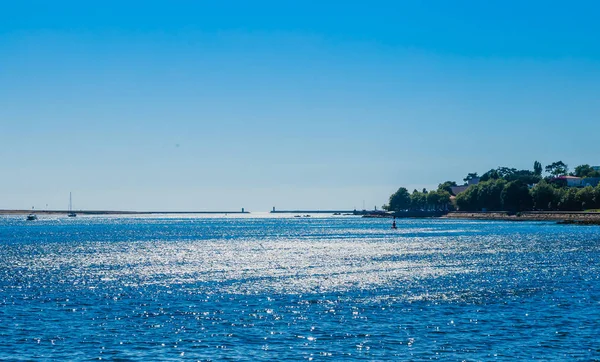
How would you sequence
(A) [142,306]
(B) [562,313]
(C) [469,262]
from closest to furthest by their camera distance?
(B) [562,313], (A) [142,306], (C) [469,262]

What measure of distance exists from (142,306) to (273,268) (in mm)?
30707

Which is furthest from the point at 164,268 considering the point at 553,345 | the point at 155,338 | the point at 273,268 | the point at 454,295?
the point at 553,345

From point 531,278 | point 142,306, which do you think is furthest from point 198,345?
point 531,278

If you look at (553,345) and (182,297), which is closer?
(553,345)

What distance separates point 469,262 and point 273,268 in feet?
79.1

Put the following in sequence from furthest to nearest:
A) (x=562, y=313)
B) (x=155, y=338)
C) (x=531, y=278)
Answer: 1. (x=531, y=278)
2. (x=562, y=313)
3. (x=155, y=338)

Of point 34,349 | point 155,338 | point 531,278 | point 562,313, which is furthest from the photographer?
point 531,278

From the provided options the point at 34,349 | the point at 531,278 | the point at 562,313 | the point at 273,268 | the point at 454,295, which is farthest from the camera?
the point at 273,268

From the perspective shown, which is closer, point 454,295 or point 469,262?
point 454,295

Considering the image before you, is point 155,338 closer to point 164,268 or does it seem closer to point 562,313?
point 562,313

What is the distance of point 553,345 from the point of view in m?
35.8

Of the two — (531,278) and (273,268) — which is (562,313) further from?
(273,268)

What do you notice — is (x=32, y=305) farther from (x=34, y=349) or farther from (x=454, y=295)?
(x=454, y=295)

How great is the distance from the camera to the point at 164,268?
80.4m
